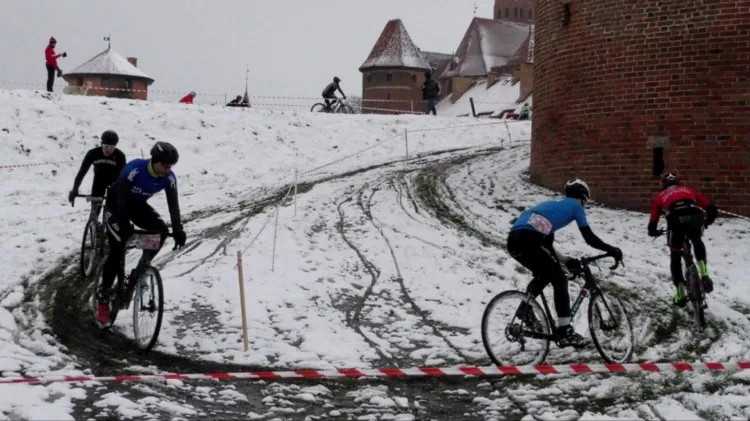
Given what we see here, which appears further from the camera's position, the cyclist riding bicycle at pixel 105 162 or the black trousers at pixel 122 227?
the cyclist riding bicycle at pixel 105 162

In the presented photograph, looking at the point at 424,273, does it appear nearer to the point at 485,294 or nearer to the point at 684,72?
the point at 485,294

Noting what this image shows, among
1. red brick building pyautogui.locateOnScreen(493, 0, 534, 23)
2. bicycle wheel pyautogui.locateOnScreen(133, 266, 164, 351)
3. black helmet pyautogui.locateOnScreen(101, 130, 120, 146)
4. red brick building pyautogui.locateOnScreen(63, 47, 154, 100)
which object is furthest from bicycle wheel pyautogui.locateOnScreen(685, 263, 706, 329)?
red brick building pyautogui.locateOnScreen(493, 0, 534, 23)

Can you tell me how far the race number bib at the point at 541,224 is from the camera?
7277mm

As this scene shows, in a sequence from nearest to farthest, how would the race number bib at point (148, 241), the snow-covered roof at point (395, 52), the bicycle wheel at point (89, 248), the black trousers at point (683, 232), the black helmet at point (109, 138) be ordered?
1. the race number bib at point (148, 241)
2. the black trousers at point (683, 232)
3. the black helmet at point (109, 138)
4. the bicycle wheel at point (89, 248)
5. the snow-covered roof at point (395, 52)

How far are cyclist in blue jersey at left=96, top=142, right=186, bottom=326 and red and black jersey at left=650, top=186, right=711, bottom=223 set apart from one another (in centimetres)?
561

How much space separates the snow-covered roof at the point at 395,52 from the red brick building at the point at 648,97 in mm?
53566

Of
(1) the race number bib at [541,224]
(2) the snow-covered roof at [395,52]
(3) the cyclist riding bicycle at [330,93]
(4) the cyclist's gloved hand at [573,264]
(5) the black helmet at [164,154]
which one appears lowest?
(4) the cyclist's gloved hand at [573,264]

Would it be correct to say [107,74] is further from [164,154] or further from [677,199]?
[677,199]

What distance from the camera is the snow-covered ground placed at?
6.10 m

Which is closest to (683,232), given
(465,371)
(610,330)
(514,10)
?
(610,330)

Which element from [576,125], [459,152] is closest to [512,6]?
[459,152]

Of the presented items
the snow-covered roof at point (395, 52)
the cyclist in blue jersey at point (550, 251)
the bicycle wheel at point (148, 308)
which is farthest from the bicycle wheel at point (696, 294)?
the snow-covered roof at point (395, 52)

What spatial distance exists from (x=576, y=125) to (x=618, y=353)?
Result: 360 inches

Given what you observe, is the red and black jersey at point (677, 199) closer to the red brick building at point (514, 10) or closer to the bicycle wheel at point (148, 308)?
the bicycle wheel at point (148, 308)
